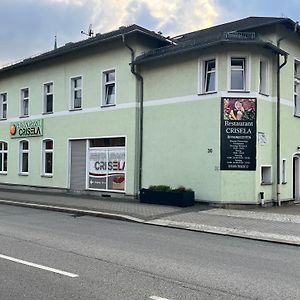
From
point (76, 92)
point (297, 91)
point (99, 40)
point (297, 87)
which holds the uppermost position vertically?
point (99, 40)

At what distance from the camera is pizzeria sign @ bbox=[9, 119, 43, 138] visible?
2544cm

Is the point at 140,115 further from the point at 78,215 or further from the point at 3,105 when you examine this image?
the point at 3,105

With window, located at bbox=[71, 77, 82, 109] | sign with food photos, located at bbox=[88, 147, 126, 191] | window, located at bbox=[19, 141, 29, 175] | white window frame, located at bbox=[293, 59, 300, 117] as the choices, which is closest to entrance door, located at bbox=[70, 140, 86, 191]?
sign with food photos, located at bbox=[88, 147, 126, 191]

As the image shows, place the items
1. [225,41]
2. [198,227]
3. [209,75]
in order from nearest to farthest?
[198,227] → [225,41] → [209,75]

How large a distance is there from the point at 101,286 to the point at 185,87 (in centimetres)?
1355

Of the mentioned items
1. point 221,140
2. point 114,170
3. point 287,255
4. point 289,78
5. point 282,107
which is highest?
point 289,78

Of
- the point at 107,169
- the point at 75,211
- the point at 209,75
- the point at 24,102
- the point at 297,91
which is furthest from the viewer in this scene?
the point at 24,102

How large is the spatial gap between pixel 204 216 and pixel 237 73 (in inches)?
251

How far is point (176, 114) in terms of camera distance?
18938 mm

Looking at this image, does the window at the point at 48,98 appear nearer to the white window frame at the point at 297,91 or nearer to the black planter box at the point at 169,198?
the black planter box at the point at 169,198

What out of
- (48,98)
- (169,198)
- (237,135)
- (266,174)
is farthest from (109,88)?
(266,174)

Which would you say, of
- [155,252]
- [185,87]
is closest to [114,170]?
[185,87]

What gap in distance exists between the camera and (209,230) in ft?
39.5

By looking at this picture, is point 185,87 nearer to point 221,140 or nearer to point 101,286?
point 221,140
